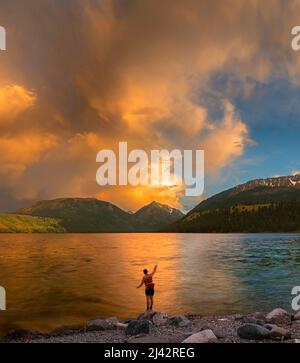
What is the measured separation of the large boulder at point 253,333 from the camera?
19078 mm

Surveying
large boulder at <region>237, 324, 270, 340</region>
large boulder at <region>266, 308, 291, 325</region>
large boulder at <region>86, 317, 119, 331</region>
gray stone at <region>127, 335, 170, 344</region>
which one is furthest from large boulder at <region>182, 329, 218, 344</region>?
large boulder at <region>86, 317, 119, 331</region>

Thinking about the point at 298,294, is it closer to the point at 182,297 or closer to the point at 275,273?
the point at 182,297

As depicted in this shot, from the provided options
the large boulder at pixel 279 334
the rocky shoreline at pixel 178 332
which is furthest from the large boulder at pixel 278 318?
the large boulder at pixel 279 334

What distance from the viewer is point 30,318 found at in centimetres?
3578

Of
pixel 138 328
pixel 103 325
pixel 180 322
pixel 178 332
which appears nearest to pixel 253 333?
pixel 178 332

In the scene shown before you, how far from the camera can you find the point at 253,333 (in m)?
19.2

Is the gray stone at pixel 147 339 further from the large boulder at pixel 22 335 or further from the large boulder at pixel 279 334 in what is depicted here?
the large boulder at pixel 22 335

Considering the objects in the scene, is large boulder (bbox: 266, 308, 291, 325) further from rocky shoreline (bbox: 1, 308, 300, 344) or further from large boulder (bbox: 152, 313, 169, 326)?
large boulder (bbox: 152, 313, 169, 326)

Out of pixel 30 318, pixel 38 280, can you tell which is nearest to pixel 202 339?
pixel 30 318

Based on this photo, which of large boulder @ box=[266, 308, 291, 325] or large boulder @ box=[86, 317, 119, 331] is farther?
large boulder @ box=[86, 317, 119, 331]

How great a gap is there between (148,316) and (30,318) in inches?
557

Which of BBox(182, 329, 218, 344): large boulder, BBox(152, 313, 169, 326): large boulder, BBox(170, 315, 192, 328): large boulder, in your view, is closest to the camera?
BBox(182, 329, 218, 344): large boulder

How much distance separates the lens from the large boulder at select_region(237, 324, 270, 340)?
751 inches
